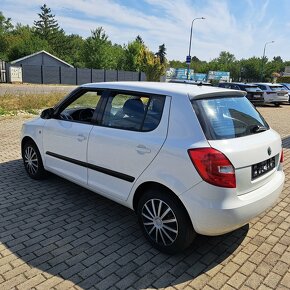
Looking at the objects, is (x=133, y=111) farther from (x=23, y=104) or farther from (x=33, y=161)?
(x=23, y=104)

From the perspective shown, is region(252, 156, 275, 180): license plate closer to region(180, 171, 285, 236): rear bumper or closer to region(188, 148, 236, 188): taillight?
region(180, 171, 285, 236): rear bumper

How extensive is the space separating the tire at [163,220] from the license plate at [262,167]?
31.4 inches

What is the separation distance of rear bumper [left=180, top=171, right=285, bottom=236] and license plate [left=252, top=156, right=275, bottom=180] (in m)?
0.21

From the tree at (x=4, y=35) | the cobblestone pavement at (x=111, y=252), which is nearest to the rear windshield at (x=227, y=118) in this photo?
the cobblestone pavement at (x=111, y=252)

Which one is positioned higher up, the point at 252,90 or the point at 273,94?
the point at 252,90

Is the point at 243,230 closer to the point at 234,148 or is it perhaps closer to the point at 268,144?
the point at 268,144

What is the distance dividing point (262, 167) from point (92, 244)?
1995mm

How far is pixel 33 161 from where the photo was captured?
5.23 m

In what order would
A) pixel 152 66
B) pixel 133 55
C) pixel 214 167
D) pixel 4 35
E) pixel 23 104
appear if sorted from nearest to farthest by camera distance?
pixel 214 167
pixel 23 104
pixel 152 66
pixel 133 55
pixel 4 35

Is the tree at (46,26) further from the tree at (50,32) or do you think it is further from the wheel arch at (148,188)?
the wheel arch at (148,188)

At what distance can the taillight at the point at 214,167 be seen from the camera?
9.30 ft

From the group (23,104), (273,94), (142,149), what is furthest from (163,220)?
(273,94)

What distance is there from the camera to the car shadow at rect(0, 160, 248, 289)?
3000 mm

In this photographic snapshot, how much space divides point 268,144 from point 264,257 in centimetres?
119
